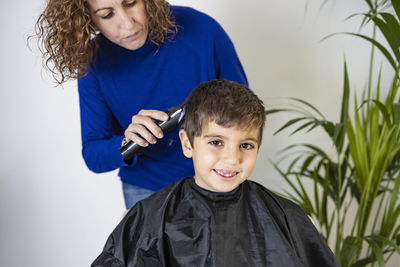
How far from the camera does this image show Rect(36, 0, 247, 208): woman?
1.49 metres

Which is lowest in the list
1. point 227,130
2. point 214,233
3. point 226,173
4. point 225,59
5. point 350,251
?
point 350,251

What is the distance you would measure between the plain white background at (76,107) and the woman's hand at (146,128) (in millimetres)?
903

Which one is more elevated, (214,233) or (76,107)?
(76,107)

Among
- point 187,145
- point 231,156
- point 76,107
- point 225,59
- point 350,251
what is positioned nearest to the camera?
point 231,156

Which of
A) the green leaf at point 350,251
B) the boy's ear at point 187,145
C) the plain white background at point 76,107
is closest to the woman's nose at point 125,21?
the boy's ear at point 187,145

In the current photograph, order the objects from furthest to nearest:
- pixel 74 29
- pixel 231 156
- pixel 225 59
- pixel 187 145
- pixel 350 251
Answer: pixel 350 251 → pixel 225 59 → pixel 74 29 → pixel 187 145 → pixel 231 156

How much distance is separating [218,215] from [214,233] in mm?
63

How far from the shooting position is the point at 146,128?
136 centimetres

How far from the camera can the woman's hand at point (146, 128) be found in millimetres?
1334

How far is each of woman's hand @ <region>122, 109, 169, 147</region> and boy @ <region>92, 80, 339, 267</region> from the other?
0.29 ft

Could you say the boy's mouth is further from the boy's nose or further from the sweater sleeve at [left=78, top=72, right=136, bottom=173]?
the sweater sleeve at [left=78, top=72, right=136, bottom=173]

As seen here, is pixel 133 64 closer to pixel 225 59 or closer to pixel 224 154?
pixel 225 59

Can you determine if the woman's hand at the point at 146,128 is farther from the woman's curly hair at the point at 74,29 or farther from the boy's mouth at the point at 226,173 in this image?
the woman's curly hair at the point at 74,29

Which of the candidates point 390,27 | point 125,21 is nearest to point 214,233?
point 125,21
